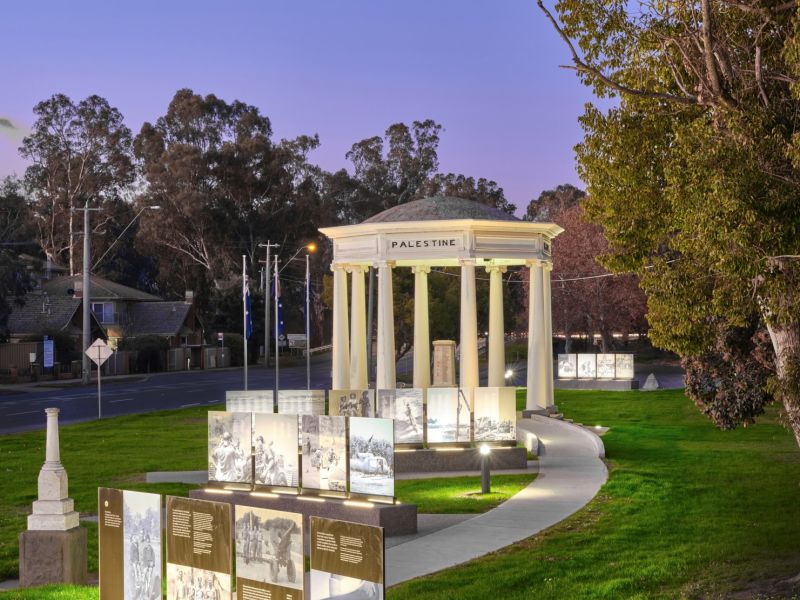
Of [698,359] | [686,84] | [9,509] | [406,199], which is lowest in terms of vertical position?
[9,509]

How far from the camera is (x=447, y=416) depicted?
23578 millimetres

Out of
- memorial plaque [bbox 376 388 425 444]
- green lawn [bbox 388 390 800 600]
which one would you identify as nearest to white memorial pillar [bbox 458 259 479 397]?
green lawn [bbox 388 390 800 600]

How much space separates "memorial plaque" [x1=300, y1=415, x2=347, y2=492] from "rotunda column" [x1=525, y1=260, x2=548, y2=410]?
17181mm

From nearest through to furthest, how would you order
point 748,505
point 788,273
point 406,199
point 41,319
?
point 788,273 < point 748,505 < point 41,319 < point 406,199

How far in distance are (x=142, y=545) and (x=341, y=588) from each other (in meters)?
2.55

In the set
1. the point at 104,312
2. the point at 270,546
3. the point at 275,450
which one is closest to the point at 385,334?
the point at 275,450

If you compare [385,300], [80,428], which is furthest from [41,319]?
[385,300]

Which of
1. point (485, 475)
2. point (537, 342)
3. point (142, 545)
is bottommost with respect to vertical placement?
point (485, 475)

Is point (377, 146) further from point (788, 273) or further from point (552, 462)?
point (788, 273)

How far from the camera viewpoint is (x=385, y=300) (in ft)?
109

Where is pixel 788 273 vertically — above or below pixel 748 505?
above

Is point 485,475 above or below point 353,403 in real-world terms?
below

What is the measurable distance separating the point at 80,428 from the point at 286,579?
2622 centimetres

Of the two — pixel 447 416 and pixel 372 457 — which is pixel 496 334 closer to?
pixel 447 416
